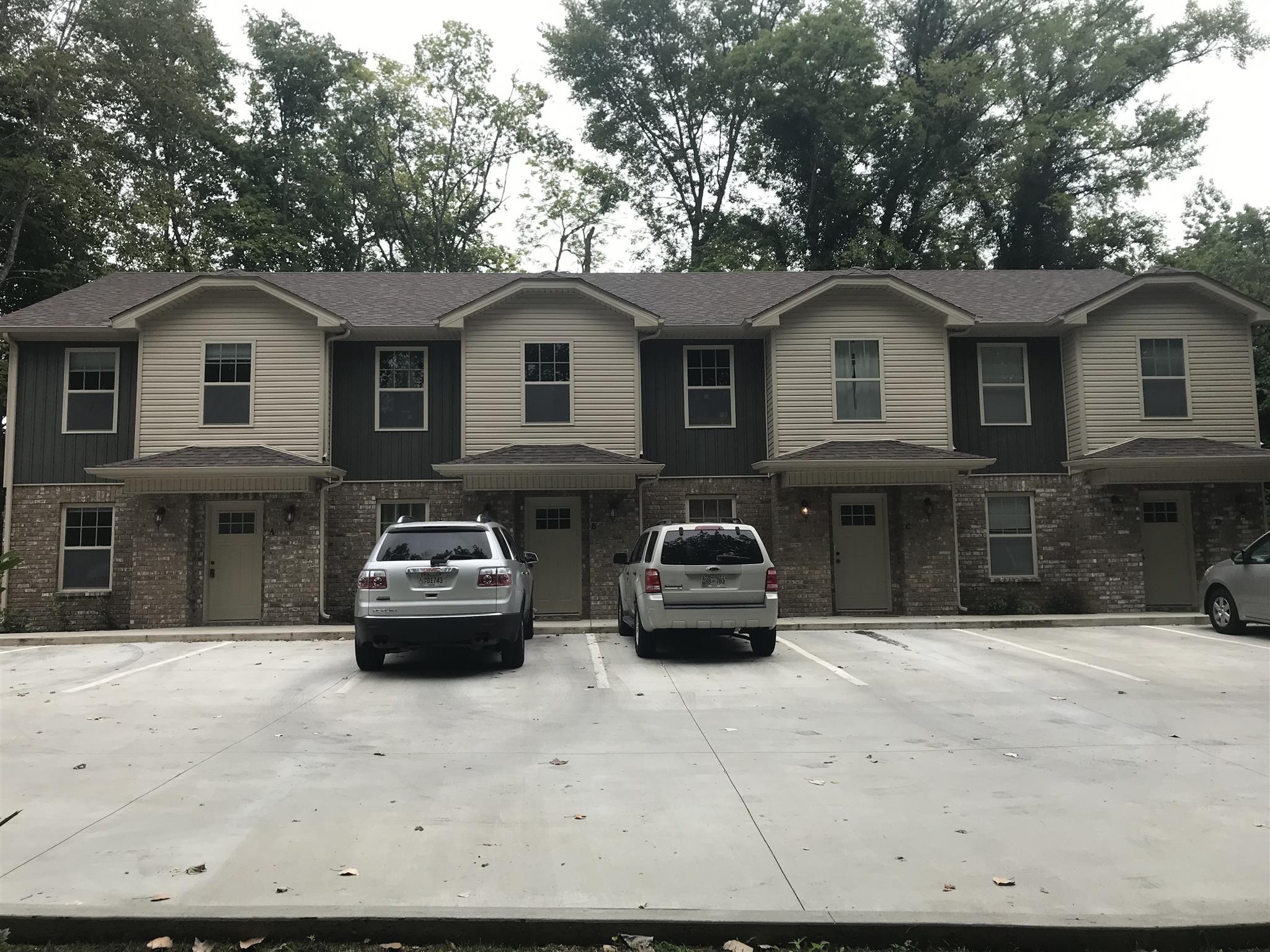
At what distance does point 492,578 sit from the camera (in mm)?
10570

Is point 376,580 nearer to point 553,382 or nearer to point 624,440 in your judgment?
point 624,440

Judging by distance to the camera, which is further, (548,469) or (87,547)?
(87,547)

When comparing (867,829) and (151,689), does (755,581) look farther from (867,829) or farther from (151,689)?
(151,689)

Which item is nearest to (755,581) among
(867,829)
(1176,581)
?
(867,829)

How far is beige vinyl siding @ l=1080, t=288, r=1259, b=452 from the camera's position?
18.1m

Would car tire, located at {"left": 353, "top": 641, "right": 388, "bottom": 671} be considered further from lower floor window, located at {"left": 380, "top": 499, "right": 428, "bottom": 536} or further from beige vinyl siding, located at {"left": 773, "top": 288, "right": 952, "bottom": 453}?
beige vinyl siding, located at {"left": 773, "top": 288, "right": 952, "bottom": 453}

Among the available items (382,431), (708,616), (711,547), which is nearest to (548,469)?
(382,431)

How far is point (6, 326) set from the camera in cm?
1698

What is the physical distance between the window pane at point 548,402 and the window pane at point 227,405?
17.8ft

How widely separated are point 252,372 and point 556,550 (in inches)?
271

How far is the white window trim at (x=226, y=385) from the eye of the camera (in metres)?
17.1

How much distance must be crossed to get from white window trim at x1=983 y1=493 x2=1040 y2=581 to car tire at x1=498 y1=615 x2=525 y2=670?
11168 millimetres

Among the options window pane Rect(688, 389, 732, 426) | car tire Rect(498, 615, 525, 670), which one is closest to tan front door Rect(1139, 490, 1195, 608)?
window pane Rect(688, 389, 732, 426)

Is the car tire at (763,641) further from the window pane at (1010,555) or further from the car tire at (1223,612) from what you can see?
the window pane at (1010,555)
